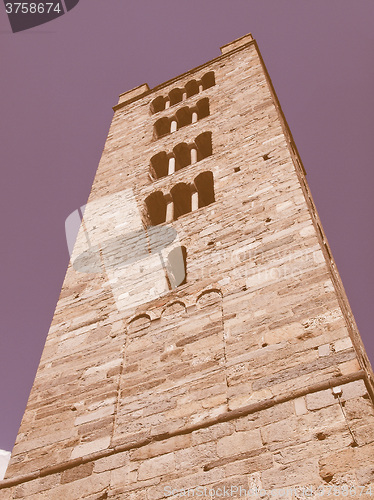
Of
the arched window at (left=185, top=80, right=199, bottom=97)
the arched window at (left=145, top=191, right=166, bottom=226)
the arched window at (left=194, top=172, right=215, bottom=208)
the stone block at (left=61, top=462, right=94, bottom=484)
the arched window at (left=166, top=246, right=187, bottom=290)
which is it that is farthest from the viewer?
the arched window at (left=185, top=80, right=199, bottom=97)

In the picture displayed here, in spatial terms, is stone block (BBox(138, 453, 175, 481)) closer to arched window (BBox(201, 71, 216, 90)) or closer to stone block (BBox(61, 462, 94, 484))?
stone block (BBox(61, 462, 94, 484))

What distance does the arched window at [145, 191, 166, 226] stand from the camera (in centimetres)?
1035

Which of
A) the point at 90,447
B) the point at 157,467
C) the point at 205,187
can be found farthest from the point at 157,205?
the point at 157,467

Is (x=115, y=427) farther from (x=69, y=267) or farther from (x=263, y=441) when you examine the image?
(x=69, y=267)

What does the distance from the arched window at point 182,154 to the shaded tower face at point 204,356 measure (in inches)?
64.2

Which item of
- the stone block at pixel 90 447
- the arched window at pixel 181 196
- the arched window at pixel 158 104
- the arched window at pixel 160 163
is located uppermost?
the arched window at pixel 158 104

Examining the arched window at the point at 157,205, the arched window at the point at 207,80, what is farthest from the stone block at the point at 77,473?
the arched window at the point at 207,80

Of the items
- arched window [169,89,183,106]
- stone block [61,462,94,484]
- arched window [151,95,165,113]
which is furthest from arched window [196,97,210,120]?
stone block [61,462,94,484]

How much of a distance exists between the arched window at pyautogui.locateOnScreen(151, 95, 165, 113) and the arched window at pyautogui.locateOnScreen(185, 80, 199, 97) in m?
0.83

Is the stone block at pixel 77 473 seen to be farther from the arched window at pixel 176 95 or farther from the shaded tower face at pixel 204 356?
the arched window at pixel 176 95

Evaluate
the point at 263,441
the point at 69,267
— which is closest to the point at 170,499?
the point at 263,441

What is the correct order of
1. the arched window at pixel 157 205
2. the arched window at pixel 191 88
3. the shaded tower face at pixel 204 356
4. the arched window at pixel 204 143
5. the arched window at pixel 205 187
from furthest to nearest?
Result: the arched window at pixel 191 88 → the arched window at pixel 204 143 → the arched window at pixel 157 205 → the arched window at pixel 205 187 → the shaded tower face at pixel 204 356

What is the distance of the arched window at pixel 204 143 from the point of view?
39.6ft

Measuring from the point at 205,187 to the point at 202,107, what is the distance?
4.64 metres
